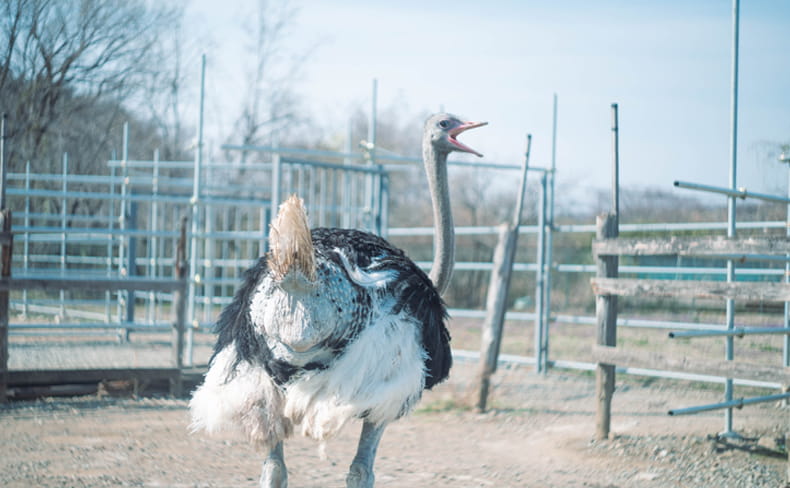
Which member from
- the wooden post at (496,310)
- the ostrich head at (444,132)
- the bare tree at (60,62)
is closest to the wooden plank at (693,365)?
the wooden post at (496,310)

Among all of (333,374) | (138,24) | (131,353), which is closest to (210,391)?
(333,374)

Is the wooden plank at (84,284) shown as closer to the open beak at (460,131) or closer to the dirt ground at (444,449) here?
the dirt ground at (444,449)

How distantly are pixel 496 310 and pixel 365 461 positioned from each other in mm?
3518

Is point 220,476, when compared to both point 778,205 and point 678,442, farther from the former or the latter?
point 778,205

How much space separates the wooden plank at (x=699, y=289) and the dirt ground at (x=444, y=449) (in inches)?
36.8

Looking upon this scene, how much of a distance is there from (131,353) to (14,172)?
2505 mm

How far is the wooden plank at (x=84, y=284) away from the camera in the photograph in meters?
5.91

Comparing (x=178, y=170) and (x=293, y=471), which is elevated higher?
(x=178, y=170)

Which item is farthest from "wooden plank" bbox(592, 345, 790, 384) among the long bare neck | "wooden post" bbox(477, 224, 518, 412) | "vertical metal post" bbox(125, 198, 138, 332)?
"vertical metal post" bbox(125, 198, 138, 332)

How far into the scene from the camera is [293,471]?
14.3 feet

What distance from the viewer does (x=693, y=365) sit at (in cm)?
461

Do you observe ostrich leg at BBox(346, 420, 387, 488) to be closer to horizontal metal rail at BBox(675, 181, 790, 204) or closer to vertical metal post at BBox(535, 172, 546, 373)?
horizontal metal rail at BBox(675, 181, 790, 204)

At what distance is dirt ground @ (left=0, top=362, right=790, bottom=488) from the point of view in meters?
4.26

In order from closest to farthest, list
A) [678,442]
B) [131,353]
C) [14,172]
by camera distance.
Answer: [678,442], [131,353], [14,172]
